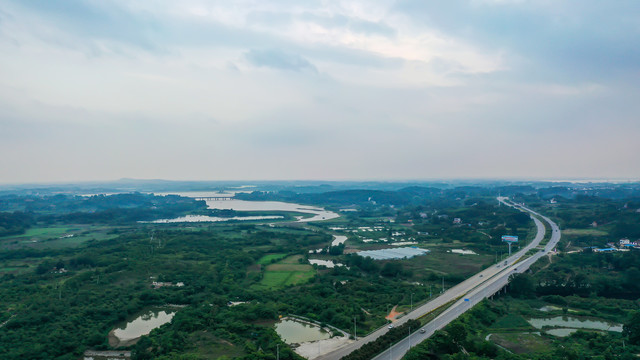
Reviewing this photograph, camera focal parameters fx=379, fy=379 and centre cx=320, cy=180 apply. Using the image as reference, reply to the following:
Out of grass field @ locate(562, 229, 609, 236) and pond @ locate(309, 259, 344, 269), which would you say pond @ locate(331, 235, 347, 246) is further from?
grass field @ locate(562, 229, 609, 236)

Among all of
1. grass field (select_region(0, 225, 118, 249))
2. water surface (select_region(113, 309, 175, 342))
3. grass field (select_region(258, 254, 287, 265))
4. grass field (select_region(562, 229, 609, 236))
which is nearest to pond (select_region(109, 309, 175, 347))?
water surface (select_region(113, 309, 175, 342))

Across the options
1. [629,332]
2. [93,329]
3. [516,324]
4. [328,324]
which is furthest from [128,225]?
[629,332]

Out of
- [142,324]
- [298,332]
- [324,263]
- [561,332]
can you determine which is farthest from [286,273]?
[561,332]

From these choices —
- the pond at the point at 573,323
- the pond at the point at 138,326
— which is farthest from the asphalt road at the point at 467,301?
the pond at the point at 138,326

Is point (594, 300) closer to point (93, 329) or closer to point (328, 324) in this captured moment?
point (328, 324)

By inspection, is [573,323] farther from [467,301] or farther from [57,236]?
[57,236]

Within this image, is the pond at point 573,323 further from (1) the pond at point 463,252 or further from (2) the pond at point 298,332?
(1) the pond at point 463,252
